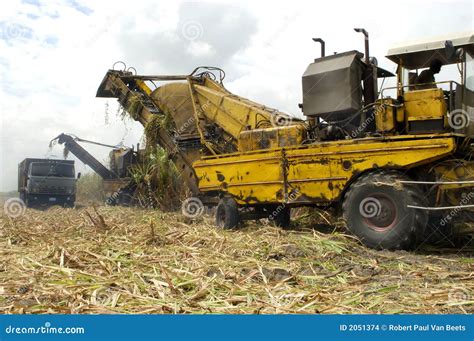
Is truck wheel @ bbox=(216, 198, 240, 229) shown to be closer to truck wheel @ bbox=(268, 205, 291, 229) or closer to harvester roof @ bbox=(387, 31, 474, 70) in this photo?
truck wheel @ bbox=(268, 205, 291, 229)

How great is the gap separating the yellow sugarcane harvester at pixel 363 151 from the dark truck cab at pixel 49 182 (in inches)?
490

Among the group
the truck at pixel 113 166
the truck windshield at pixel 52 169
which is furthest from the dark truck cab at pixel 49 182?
the truck at pixel 113 166

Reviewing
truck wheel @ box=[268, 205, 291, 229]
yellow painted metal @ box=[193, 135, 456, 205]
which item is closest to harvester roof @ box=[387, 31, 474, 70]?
yellow painted metal @ box=[193, 135, 456, 205]

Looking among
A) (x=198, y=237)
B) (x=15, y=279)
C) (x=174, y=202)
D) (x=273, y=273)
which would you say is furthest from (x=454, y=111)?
(x=174, y=202)

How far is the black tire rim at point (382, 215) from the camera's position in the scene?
21.6ft

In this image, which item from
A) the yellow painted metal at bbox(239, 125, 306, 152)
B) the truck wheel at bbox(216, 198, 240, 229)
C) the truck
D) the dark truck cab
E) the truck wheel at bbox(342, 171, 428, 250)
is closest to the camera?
the truck wheel at bbox(342, 171, 428, 250)

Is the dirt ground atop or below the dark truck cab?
below

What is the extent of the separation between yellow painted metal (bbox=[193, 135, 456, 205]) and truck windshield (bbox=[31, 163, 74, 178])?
13.0 m

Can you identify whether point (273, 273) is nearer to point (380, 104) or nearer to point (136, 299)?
point (136, 299)

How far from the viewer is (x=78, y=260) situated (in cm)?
568

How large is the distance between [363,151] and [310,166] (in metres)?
0.96

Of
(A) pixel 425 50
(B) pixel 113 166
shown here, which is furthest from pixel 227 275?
(B) pixel 113 166

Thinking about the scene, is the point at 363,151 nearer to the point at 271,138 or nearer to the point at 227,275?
the point at 271,138

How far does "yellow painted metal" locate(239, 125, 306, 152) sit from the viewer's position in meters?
8.16
